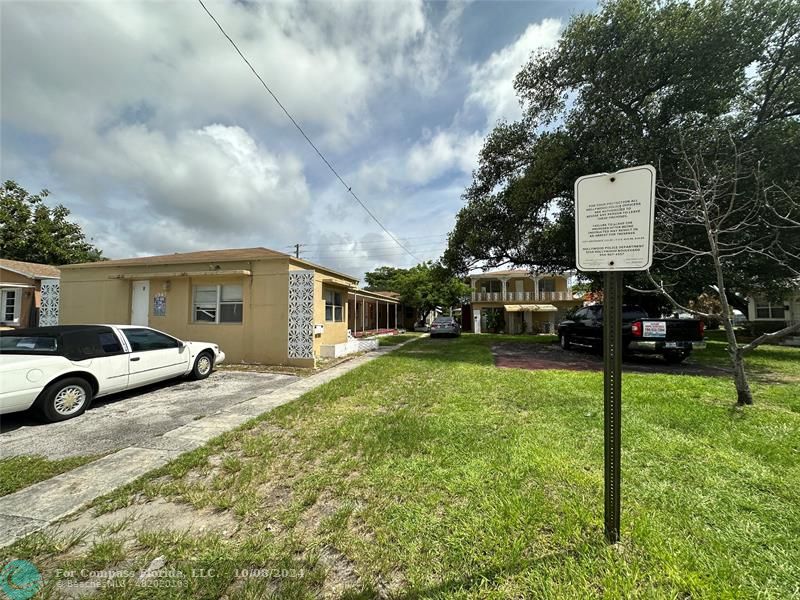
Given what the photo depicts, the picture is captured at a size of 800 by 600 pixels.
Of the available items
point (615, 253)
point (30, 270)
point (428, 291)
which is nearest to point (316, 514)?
point (615, 253)

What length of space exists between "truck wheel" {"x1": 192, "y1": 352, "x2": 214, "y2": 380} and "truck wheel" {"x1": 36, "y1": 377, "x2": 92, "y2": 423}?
231cm

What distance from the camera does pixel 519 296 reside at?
3162 centimetres

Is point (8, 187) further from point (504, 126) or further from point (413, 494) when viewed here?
point (413, 494)

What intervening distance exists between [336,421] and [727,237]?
1276 cm

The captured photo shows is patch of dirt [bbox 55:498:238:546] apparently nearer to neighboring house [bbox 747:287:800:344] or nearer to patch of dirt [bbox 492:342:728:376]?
patch of dirt [bbox 492:342:728:376]

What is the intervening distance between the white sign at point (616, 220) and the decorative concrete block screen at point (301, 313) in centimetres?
818

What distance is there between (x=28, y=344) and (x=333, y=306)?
814 centimetres

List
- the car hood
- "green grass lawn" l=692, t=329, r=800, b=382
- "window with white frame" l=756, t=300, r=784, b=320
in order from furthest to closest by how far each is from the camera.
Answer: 1. "window with white frame" l=756, t=300, r=784, b=320
2. "green grass lawn" l=692, t=329, r=800, b=382
3. the car hood

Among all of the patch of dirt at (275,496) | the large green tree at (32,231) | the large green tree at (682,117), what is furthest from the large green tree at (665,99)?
the large green tree at (32,231)

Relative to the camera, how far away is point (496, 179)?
15219 millimetres

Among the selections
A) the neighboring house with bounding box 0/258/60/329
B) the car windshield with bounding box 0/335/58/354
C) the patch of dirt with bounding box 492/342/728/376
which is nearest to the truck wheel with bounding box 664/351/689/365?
the patch of dirt with bounding box 492/342/728/376

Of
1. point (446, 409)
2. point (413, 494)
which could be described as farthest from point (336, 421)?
point (413, 494)

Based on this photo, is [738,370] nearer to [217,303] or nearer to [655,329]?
[655,329]

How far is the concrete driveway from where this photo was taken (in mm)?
4000
